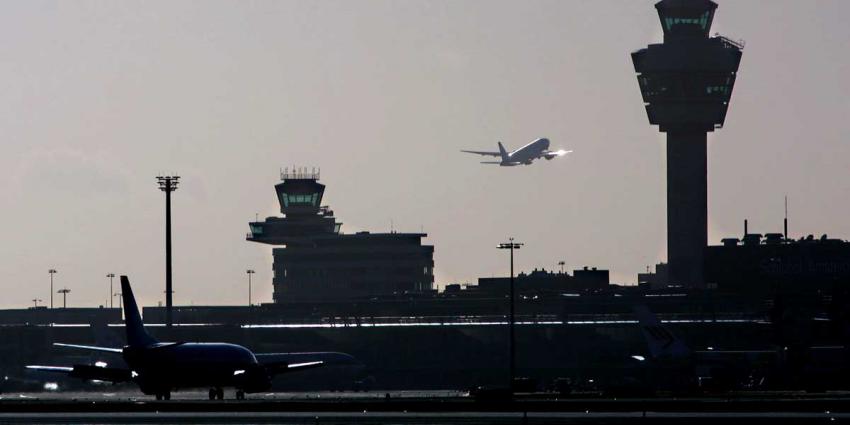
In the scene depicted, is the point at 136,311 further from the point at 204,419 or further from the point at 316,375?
the point at 316,375

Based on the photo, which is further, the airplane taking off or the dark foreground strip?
the airplane taking off

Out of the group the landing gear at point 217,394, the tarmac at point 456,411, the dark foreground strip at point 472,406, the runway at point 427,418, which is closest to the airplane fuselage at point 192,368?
the landing gear at point 217,394

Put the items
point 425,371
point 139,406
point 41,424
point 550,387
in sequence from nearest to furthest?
point 41,424
point 139,406
point 550,387
point 425,371

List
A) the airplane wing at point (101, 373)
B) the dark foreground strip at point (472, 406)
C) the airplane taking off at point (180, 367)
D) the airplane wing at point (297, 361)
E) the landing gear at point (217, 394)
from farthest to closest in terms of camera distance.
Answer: the airplane wing at point (297, 361) → the airplane wing at point (101, 373) → the airplane taking off at point (180, 367) → the landing gear at point (217, 394) → the dark foreground strip at point (472, 406)

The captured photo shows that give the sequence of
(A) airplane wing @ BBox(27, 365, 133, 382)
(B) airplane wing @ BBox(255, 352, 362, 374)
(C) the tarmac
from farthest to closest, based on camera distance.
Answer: (B) airplane wing @ BBox(255, 352, 362, 374), (A) airplane wing @ BBox(27, 365, 133, 382), (C) the tarmac

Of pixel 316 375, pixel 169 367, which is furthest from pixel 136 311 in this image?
pixel 316 375

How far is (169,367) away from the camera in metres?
124

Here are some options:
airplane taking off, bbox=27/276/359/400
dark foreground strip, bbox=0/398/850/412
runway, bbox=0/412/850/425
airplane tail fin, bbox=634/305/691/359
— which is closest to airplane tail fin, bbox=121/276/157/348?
airplane taking off, bbox=27/276/359/400

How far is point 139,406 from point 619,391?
32950 millimetres

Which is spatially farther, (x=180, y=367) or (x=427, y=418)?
(x=180, y=367)

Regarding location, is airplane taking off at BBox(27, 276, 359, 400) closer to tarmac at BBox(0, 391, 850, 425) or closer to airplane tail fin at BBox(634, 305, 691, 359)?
tarmac at BBox(0, 391, 850, 425)

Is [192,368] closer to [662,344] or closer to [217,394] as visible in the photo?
[217,394]

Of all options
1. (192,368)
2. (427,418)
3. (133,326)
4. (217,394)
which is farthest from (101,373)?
(427,418)

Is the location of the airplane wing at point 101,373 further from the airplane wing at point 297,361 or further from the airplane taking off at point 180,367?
the airplane wing at point 297,361
